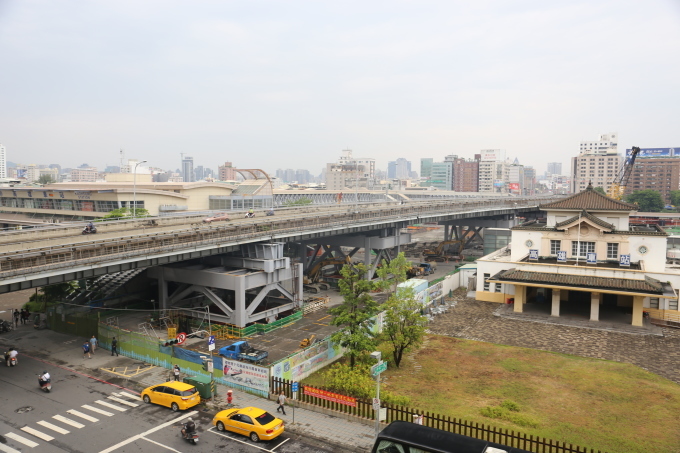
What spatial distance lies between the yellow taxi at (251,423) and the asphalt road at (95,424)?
0.39m

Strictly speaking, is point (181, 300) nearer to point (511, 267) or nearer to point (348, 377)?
point (348, 377)

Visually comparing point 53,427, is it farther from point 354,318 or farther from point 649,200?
point 649,200

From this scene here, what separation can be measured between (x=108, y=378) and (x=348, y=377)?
1714 cm

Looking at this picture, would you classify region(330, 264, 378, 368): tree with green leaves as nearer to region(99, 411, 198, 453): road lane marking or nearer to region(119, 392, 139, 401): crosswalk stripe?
region(99, 411, 198, 453): road lane marking

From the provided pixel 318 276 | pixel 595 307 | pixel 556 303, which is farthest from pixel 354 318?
pixel 318 276

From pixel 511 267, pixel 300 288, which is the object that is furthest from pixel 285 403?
pixel 511 267

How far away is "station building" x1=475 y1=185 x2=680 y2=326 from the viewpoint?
52.1 meters

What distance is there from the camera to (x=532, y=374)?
3741 centimetres

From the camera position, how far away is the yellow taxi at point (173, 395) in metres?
30.6

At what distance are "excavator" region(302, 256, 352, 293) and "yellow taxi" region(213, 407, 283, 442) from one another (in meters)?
Answer: 41.0

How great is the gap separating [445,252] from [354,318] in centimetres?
7593

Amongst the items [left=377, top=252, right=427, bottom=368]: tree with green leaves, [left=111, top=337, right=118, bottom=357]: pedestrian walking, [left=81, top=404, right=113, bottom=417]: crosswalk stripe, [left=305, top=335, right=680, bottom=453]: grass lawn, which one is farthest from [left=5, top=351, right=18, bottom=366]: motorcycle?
[left=377, top=252, right=427, bottom=368]: tree with green leaves

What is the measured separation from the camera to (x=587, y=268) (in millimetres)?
54812

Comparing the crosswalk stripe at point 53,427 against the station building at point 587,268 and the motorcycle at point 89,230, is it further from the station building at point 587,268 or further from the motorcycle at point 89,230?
the station building at point 587,268
